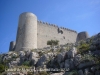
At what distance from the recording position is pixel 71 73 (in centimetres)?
1528

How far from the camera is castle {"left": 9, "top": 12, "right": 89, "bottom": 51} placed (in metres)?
30.4

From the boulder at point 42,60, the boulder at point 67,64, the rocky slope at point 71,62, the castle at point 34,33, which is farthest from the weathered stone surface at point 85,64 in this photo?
the castle at point 34,33

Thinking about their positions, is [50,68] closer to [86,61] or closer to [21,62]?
[86,61]

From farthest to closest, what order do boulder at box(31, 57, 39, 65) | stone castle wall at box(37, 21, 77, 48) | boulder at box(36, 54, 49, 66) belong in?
stone castle wall at box(37, 21, 77, 48)
boulder at box(31, 57, 39, 65)
boulder at box(36, 54, 49, 66)

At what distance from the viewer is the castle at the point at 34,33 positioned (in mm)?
30422

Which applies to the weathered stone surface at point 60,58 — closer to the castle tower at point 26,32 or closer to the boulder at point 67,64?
the boulder at point 67,64

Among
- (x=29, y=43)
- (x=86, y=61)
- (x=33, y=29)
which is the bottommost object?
(x=86, y=61)

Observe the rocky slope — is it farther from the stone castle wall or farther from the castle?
the stone castle wall

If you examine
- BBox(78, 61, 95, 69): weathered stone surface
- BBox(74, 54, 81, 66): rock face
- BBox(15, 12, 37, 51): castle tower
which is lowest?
BBox(78, 61, 95, 69): weathered stone surface

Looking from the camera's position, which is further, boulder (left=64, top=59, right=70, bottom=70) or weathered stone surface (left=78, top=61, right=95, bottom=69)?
boulder (left=64, top=59, right=70, bottom=70)

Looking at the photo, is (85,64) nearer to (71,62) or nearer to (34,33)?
(71,62)

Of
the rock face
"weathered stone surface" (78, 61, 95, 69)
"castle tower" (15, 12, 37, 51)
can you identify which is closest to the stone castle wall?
"castle tower" (15, 12, 37, 51)

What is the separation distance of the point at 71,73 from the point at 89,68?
1634mm

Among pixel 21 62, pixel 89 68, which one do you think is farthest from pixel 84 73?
pixel 21 62
